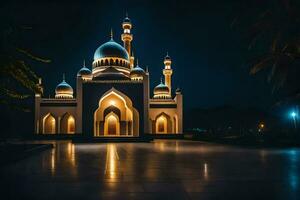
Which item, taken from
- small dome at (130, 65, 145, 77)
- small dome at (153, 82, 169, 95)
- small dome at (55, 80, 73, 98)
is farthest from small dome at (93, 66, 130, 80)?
small dome at (55, 80, 73, 98)

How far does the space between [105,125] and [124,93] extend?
397cm

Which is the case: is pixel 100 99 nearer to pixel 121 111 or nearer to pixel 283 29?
pixel 121 111

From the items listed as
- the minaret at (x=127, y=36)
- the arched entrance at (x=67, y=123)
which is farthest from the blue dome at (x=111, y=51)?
the arched entrance at (x=67, y=123)

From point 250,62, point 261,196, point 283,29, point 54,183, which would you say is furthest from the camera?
point 250,62

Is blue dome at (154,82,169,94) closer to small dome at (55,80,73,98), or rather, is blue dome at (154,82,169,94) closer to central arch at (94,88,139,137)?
central arch at (94,88,139,137)

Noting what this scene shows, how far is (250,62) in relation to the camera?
28.9 feet

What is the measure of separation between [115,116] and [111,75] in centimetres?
448

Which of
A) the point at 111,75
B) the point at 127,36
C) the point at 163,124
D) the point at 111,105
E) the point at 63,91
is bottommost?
the point at 163,124

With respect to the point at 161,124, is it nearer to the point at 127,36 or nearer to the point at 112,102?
the point at 112,102

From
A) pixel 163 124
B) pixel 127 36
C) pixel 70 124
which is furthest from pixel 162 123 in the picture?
pixel 127 36

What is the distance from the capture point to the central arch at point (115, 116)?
3291 cm

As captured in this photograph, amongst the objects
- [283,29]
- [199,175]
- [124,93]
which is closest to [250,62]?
[283,29]

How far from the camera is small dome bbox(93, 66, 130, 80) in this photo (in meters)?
34.0

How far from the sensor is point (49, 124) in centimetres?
3712
